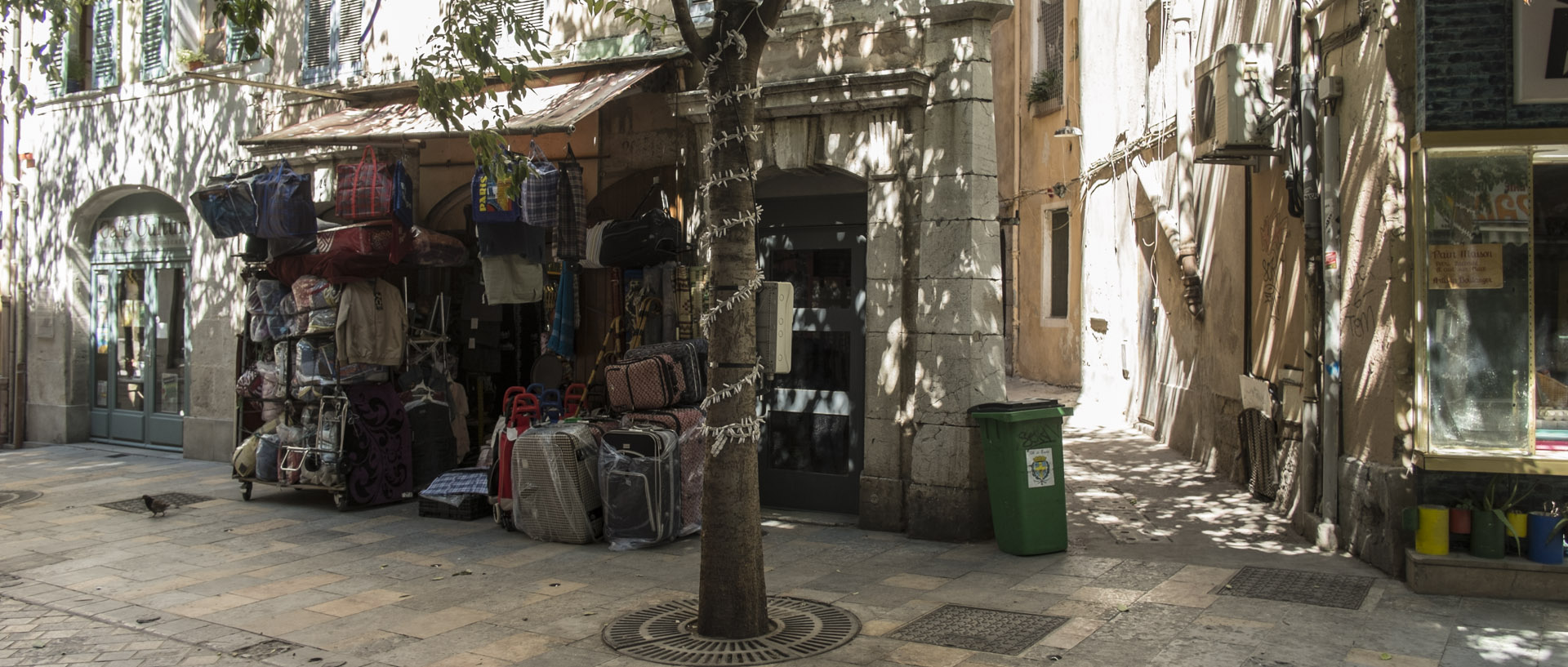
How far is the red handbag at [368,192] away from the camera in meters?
9.47

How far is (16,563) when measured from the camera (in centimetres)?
764

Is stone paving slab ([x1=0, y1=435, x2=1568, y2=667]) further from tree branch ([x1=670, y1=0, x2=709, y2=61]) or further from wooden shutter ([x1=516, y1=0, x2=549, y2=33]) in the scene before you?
wooden shutter ([x1=516, y1=0, x2=549, y2=33])

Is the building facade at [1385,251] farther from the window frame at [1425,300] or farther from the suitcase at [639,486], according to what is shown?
the suitcase at [639,486]

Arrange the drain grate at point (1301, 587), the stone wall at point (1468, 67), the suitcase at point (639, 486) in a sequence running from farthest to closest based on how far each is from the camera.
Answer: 1. the suitcase at point (639, 486)
2. the stone wall at point (1468, 67)
3. the drain grate at point (1301, 587)

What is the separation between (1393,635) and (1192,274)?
5988 mm

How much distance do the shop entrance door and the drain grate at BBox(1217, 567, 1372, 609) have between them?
3.07 metres

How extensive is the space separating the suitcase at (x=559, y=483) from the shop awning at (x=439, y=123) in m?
2.19

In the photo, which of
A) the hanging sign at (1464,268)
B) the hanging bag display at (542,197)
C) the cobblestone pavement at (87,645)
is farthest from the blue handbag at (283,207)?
the hanging sign at (1464,268)

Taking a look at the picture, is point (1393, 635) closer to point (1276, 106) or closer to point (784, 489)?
point (1276, 106)

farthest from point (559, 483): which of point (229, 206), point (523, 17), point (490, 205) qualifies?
point (523, 17)

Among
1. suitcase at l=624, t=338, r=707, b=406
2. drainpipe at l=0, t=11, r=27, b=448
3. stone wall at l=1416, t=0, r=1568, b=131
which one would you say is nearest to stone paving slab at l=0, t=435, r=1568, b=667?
suitcase at l=624, t=338, r=707, b=406

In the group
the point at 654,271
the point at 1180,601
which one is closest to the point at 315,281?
the point at 654,271

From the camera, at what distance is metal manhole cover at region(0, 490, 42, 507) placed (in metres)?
10.0

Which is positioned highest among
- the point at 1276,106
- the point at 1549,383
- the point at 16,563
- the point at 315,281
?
the point at 1276,106
